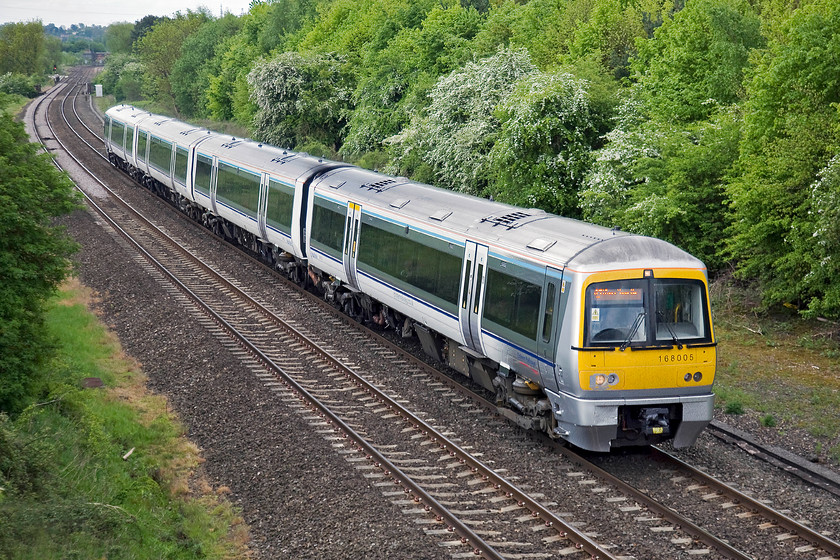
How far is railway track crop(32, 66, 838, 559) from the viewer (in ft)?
30.5

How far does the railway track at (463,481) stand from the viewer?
366 inches

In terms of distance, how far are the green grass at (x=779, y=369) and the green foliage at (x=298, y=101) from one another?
30046mm

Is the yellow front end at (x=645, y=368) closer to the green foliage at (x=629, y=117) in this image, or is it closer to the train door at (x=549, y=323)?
the train door at (x=549, y=323)

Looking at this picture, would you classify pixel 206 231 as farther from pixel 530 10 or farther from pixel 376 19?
pixel 376 19

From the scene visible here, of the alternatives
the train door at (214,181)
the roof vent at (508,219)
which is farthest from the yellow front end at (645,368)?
the train door at (214,181)

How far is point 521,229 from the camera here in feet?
41.7

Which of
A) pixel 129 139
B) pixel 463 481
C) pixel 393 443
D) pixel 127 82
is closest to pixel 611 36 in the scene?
pixel 129 139

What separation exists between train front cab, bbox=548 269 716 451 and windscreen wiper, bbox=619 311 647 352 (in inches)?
0.5

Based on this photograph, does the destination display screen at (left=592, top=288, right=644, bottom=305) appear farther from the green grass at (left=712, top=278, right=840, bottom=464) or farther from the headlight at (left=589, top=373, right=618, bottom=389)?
the green grass at (left=712, top=278, right=840, bottom=464)

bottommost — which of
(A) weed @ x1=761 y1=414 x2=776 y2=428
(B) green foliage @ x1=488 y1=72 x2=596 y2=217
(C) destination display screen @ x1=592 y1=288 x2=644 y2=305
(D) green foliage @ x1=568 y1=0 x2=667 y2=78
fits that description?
(A) weed @ x1=761 y1=414 x2=776 y2=428

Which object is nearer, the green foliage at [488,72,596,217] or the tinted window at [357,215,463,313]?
the tinted window at [357,215,463,313]

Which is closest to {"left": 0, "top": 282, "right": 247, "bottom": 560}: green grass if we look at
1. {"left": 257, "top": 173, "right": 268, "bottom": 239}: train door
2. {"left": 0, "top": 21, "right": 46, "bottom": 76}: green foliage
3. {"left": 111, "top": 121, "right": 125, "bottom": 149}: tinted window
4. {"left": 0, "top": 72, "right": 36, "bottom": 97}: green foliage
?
{"left": 257, "top": 173, "right": 268, "bottom": 239}: train door

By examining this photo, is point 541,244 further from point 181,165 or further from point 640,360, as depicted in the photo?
point 181,165

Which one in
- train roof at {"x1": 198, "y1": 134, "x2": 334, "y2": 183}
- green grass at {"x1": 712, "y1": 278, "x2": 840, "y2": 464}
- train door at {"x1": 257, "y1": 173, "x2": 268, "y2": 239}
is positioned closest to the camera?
green grass at {"x1": 712, "y1": 278, "x2": 840, "y2": 464}
